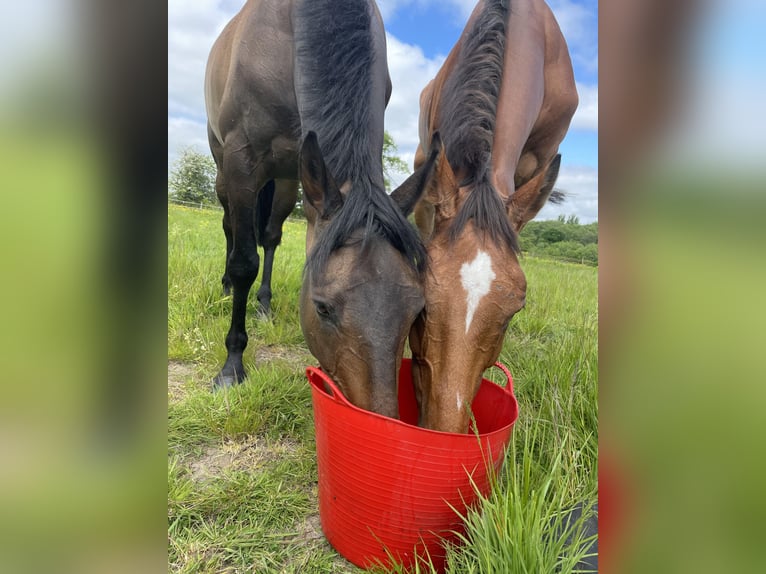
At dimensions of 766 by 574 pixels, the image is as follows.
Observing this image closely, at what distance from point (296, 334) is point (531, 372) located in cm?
216

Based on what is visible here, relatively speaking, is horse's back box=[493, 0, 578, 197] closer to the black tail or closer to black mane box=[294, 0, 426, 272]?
black mane box=[294, 0, 426, 272]

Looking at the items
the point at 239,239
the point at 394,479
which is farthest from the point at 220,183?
the point at 394,479

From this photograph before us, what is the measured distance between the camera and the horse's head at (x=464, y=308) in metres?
1.76

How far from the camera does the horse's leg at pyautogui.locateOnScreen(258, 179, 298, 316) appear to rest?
4.77 m

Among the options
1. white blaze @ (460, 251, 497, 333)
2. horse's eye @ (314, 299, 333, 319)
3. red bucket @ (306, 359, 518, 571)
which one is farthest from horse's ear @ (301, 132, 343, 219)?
red bucket @ (306, 359, 518, 571)

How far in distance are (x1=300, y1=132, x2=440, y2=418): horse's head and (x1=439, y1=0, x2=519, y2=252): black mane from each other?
312 mm

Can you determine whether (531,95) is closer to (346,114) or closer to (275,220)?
(346,114)

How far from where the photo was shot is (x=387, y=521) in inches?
60.9

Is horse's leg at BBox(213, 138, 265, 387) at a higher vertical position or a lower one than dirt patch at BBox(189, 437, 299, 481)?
higher
